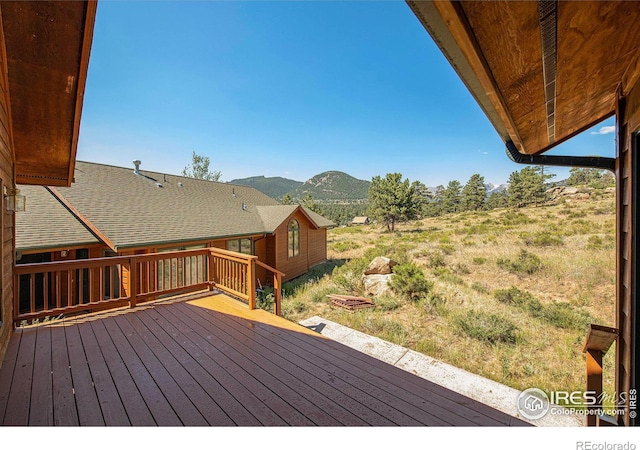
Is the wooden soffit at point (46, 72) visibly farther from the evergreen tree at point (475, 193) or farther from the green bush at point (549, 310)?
the evergreen tree at point (475, 193)

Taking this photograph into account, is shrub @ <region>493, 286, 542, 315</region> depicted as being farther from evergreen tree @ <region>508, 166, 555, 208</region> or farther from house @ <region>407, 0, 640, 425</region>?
evergreen tree @ <region>508, 166, 555, 208</region>

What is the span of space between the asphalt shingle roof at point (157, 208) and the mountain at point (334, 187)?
260ft

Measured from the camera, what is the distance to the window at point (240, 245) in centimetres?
1015

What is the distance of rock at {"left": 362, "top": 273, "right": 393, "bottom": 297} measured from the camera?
866 centimetres

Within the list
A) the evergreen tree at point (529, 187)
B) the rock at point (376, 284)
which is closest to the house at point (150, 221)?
the rock at point (376, 284)

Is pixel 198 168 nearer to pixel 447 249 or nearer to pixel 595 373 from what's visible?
pixel 447 249

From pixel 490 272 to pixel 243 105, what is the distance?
12834 mm

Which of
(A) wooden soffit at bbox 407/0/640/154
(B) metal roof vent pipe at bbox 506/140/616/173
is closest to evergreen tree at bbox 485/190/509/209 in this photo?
(B) metal roof vent pipe at bbox 506/140/616/173

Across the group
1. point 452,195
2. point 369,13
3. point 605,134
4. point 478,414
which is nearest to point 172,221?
point 369,13

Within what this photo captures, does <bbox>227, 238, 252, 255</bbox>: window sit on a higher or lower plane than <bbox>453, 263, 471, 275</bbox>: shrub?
higher

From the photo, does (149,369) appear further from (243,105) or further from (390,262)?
(243,105)

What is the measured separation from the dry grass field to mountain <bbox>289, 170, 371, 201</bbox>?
81087 mm

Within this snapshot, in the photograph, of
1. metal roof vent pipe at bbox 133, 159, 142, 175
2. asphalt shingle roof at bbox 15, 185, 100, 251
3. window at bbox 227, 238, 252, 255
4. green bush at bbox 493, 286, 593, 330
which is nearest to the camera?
green bush at bbox 493, 286, 593, 330

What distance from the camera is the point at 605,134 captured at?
2711mm
